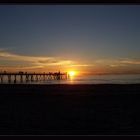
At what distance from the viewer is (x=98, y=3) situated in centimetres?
333
